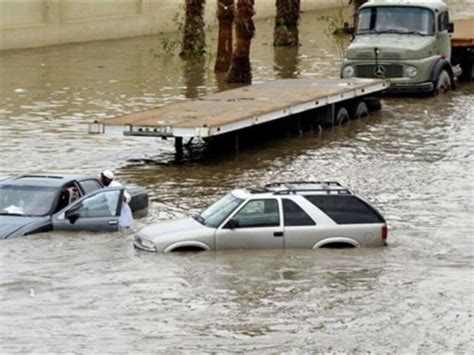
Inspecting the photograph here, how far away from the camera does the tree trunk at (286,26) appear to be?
2130 inches

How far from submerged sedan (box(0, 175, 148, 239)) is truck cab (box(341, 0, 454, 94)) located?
56.5ft

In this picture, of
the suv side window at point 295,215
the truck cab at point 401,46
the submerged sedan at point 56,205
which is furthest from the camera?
the truck cab at point 401,46

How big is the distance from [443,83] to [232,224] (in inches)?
826

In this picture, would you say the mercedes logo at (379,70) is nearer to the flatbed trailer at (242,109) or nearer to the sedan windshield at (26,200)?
the flatbed trailer at (242,109)

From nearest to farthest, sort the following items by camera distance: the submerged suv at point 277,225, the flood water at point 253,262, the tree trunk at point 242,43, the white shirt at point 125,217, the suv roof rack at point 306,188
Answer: the flood water at point 253,262 → the submerged suv at point 277,225 → the suv roof rack at point 306,188 → the white shirt at point 125,217 → the tree trunk at point 242,43

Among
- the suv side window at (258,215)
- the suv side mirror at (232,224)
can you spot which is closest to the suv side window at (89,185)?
the suv side mirror at (232,224)

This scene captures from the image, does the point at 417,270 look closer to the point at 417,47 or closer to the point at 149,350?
the point at 149,350

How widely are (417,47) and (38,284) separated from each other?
22022 millimetres

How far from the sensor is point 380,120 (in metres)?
37.2

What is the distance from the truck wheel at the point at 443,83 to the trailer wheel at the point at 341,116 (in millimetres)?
5272

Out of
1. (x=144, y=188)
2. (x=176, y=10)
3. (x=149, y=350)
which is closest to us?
(x=149, y=350)

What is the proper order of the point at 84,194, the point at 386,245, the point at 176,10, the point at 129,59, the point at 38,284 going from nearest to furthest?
the point at 38,284 → the point at 386,245 → the point at 84,194 → the point at 129,59 → the point at 176,10

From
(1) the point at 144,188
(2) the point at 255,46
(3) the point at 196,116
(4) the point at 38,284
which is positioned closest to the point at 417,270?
(4) the point at 38,284

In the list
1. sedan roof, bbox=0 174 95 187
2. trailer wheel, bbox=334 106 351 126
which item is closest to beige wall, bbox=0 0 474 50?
trailer wheel, bbox=334 106 351 126
